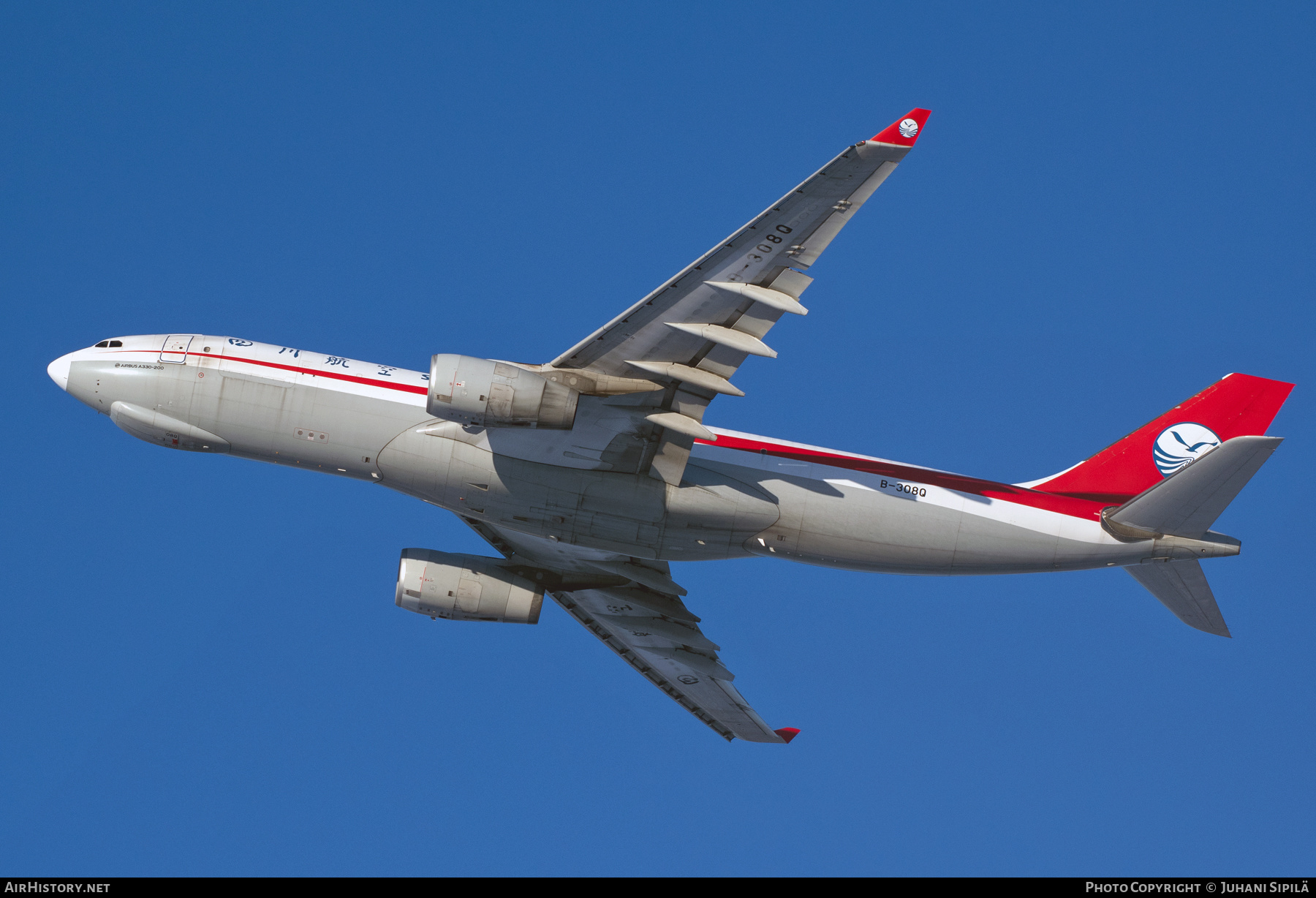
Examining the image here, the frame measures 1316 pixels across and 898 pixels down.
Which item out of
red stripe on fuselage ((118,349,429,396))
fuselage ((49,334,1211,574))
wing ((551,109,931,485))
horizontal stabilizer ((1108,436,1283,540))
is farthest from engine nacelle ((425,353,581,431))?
horizontal stabilizer ((1108,436,1283,540))

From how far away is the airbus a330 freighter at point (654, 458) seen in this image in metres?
28.5

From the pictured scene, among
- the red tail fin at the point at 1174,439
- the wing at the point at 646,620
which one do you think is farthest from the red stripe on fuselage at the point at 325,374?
the red tail fin at the point at 1174,439

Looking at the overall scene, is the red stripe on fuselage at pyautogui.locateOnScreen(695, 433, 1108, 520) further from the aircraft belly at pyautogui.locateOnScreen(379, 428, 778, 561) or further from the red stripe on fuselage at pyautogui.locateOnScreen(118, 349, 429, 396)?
the red stripe on fuselage at pyautogui.locateOnScreen(118, 349, 429, 396)

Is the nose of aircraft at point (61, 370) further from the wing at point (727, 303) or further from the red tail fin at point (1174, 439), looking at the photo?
the red tail fin at point (1174, 439)

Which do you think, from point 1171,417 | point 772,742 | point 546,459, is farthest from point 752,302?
point 772,742

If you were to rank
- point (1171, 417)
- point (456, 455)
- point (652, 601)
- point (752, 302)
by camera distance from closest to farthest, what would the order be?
point (752, 302), point (456, 455), point (1171, 417), point (652, 601)

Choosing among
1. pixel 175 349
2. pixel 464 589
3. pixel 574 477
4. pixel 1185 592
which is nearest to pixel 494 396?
pixel 574 477

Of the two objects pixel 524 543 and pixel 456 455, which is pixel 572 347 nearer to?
pixel 456 455

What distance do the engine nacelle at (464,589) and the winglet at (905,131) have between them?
18.3m

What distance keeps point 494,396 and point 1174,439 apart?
19.9 meters

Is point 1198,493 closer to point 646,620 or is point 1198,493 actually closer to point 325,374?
point 646,620

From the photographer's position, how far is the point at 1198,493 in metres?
30.6
